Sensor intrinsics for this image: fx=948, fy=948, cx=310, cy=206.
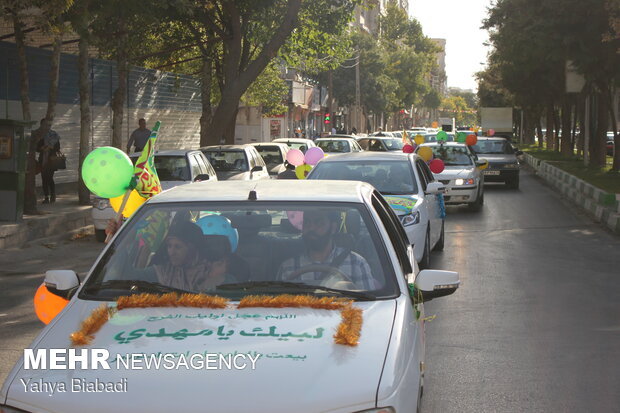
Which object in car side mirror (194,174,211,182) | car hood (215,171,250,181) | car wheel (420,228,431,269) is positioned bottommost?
car wheel (420,228,431,269)

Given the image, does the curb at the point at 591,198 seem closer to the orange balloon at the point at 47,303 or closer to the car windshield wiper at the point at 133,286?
the orange balloon at the point at 47,303

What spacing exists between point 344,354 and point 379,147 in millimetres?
29357

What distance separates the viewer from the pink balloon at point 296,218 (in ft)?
16.8

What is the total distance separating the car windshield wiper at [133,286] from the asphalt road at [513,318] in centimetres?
221

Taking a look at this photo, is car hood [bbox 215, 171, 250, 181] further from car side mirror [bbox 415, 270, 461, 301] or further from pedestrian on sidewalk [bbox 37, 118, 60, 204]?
car side mirror [bbox 415, 270, 461, 301]

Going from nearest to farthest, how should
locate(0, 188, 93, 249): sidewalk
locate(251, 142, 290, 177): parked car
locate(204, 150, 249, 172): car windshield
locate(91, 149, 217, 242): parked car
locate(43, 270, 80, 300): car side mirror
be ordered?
locate(43, 270, 80, 300): car side mirror → locate(0, 188, 93, 249): sidewalk → locate(91, 149, 217, 242): parked car → locate(204, 150, 249, 172): car windshield → locate(251, 142, 290, 177): parked car

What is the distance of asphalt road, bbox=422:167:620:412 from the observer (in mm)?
6438

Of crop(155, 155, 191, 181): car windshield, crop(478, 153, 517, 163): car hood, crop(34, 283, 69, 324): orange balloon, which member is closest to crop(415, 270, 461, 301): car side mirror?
crop(34, 283, 69, 324): orange balloon

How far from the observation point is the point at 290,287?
473 cm

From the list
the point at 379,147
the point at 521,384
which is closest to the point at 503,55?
the point at 379,147

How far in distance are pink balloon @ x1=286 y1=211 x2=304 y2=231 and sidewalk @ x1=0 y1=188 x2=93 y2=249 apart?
10416mm

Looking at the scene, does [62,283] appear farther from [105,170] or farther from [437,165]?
[437,165]

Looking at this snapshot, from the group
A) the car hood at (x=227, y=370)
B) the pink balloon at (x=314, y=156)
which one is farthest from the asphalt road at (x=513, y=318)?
the pink balloon at (x=314, y=156)

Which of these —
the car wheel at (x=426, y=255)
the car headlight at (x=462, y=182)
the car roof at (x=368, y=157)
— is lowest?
the car wheel at (x=426, y=255)
